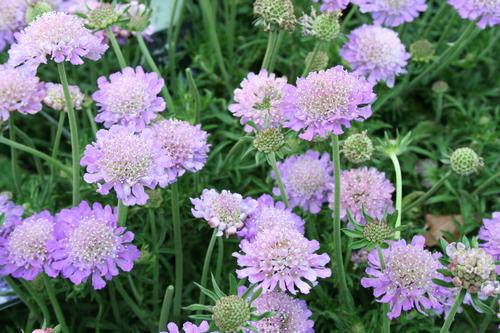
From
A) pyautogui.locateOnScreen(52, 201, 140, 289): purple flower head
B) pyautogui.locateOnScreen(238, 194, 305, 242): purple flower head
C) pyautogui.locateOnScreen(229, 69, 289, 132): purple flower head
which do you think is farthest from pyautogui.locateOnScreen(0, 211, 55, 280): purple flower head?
pyautogui.locateOnScreen(229, 69, 289, 132): purple flower head

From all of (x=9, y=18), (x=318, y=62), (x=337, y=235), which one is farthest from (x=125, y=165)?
(x=9, y=18)

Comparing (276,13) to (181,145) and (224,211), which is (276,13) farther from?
(224,211)

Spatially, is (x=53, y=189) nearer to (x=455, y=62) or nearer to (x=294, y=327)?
(x=294, y=327)

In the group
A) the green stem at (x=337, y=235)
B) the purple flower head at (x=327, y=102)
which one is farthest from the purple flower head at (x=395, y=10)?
the green stem at (x=337, y=235)

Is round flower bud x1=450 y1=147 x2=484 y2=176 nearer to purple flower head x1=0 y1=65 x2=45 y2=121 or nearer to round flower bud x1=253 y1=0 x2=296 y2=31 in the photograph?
round flower bud x1=253 y1=0 x2=296 y2=31

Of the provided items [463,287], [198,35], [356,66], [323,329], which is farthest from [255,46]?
[463,287]

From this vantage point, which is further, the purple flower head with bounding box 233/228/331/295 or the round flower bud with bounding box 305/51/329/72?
the round flower bud with bounding box 305/51/329/72
